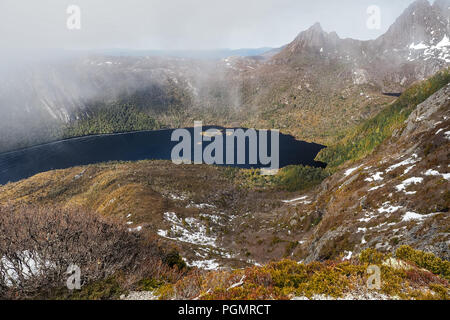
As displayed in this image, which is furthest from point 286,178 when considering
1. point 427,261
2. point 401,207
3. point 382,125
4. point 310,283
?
point 310,283

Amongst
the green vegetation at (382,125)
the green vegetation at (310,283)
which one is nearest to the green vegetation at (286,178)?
the green vegetation at (382,125)

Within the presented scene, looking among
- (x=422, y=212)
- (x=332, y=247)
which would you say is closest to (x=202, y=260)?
(x=332, y=247)

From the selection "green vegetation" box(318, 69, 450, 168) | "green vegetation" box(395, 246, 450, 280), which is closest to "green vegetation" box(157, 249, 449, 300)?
"green vegetation" box(395, 246, 450, 280)

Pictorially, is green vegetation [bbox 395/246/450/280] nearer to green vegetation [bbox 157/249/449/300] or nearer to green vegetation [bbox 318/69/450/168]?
green vegetation [bbox 157/249/449/300]

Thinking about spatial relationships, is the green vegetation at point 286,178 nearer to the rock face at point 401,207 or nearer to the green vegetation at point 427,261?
the rock face at point 401,207

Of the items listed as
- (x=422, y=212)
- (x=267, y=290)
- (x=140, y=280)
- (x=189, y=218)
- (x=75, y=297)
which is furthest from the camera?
(x=189, y=218)
